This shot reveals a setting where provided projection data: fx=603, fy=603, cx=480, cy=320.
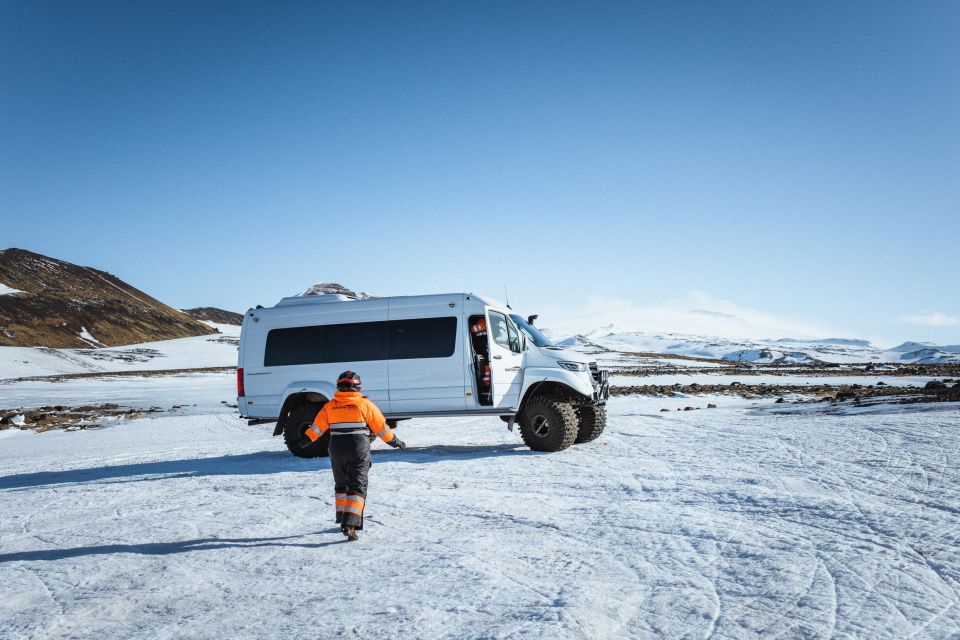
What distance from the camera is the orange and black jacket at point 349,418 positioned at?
6.10 metres

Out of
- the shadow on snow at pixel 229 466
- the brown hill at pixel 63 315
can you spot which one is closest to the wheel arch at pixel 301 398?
the shadow on snow at pixel 229 466

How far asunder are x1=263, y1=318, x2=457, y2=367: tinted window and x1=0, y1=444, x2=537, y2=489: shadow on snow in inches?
68.6

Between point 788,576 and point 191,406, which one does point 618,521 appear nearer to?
point 788,576

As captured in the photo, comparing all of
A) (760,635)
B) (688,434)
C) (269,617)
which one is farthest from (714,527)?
(688,434)

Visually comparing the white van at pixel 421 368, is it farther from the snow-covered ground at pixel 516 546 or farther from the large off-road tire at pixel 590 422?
the snow-covered ground at pixel 516 546

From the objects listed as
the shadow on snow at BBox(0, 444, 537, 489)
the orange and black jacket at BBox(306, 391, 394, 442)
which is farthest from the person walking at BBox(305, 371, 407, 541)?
the shadow on snow at BBox(0, 444, 537, 489)

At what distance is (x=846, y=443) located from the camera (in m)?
9.73

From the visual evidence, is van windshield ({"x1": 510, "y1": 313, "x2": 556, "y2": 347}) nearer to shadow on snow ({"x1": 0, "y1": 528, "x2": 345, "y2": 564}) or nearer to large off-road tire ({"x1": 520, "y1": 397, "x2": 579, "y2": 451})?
large off-road tire ({"x1": 520, "y1": 397, "x2": 579, "y2": 451})

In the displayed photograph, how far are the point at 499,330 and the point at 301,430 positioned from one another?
392 cm

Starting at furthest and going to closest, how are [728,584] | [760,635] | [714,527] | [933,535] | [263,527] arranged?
[263,527]
[714,527]
[933,535]
[728,584]
[760,635]

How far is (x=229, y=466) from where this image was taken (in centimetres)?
1020

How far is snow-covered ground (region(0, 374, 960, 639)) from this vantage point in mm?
3832

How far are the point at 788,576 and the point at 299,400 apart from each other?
8435 mm

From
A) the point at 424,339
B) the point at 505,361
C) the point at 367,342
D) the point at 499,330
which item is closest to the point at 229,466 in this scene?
the point at 367,342
